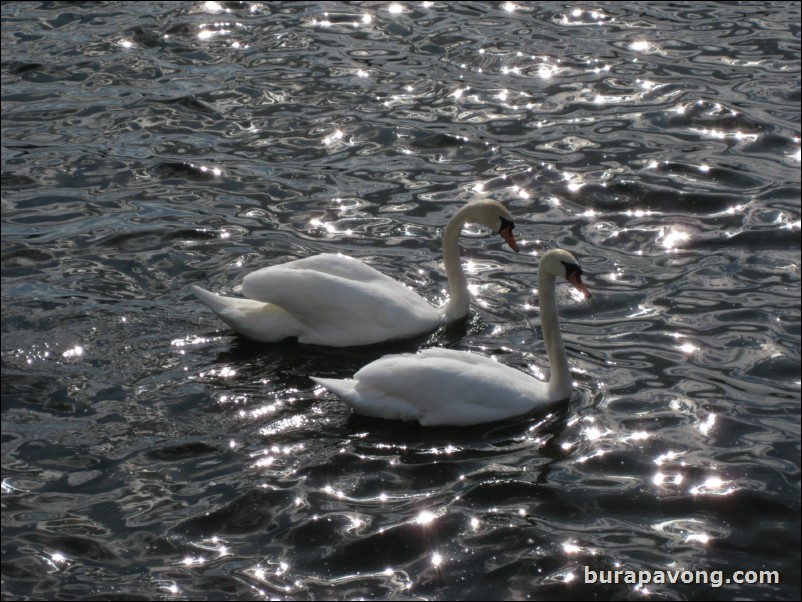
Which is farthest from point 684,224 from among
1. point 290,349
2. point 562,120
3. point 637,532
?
point 637,532

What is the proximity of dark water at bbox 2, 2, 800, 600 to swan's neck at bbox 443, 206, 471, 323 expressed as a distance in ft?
0.62

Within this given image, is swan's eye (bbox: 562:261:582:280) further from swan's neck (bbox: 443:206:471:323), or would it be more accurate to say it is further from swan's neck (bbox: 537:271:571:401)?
swan's neck (bbox: 443:206:471:323)

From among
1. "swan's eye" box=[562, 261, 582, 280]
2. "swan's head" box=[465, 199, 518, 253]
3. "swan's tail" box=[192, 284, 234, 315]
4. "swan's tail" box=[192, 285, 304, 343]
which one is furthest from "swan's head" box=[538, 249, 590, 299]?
"swan's tail" box=[192, 284, 234, 315]

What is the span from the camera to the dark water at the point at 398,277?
7.29 m

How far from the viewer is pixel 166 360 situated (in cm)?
925

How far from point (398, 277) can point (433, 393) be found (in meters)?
2.56

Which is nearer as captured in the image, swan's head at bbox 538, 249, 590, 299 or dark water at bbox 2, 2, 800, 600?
dark water at bbox 2, 2, 800, 600

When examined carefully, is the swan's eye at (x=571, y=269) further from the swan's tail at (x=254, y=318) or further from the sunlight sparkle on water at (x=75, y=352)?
the sunlight sparkle on water at (x=75, y=352)

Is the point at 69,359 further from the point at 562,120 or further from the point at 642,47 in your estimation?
the point at 642,47

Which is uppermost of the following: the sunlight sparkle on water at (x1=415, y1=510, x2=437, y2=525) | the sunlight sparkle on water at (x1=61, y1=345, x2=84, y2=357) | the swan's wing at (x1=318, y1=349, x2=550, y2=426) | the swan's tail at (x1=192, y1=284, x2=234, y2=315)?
the swan's tail at (x1=192, y1=284, x2=234, y2=315)

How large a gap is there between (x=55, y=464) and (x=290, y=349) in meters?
2.23

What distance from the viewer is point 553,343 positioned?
8836mm

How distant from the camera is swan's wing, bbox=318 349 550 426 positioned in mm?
8422

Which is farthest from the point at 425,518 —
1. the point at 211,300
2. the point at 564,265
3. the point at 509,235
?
the point at 509,235
